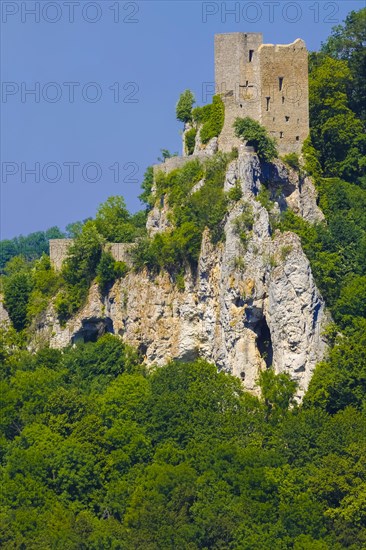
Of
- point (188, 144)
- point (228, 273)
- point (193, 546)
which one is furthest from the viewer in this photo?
point (188, 144)

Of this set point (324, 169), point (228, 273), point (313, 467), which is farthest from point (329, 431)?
point (324, 169)

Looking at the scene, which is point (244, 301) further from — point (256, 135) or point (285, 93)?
point (285, 93)

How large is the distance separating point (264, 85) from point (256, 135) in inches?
79.6

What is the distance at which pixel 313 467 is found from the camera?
79375 mm

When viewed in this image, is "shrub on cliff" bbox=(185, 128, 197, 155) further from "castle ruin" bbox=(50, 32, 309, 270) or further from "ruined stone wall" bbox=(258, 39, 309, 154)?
"ruined stone wall" bbox=(258, 39, 309, 154)

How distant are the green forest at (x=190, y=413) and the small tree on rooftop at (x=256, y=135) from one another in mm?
70

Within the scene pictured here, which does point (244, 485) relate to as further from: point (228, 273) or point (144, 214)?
point (144, 214)

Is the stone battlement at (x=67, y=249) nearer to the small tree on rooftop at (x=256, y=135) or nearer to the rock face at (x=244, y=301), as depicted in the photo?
the rock face at (x=244, y=301)

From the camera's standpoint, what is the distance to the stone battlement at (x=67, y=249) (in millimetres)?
86375

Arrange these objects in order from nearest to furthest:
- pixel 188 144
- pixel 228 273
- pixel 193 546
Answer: pixel 193 546, pixel 228 273, pixel 188 144

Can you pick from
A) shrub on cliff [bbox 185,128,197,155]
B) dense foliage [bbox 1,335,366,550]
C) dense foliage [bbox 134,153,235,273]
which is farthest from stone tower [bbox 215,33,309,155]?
dense foliage [bbox 1,335,366,550]

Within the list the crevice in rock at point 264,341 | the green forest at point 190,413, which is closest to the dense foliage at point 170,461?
the green forest at point 190,413

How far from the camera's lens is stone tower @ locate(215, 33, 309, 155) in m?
84.7

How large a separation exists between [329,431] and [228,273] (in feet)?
20.3
